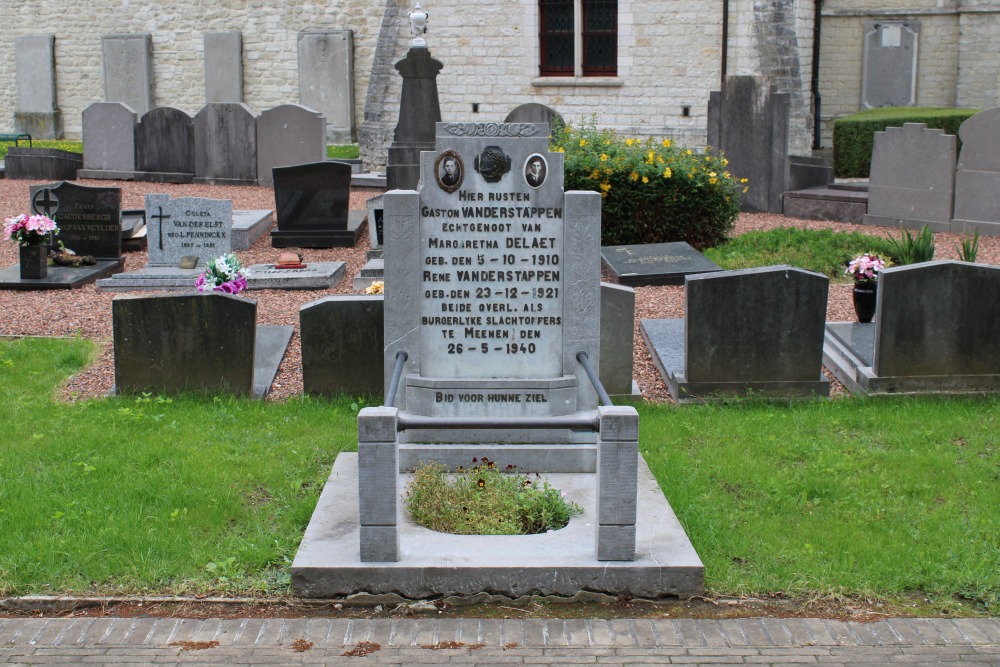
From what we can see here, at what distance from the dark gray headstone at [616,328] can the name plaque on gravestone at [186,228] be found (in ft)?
20.1

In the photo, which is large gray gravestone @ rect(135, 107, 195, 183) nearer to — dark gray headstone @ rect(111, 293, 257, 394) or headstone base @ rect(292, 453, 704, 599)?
dark gray headstone @ rect(111, 293, 257, 394)

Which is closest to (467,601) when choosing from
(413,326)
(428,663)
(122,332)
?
(428,663)

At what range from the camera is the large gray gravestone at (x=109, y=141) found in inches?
854

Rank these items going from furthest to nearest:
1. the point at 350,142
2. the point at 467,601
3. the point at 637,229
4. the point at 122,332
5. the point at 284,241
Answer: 1. the point at 350,142
2. the point at 284,241
3. the point at 637,229
4. the point at 122,332
5. the point at 467,601

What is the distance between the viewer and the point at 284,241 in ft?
49.7

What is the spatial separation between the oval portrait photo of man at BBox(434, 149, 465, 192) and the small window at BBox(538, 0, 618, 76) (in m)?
17.5

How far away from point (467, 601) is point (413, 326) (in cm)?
197

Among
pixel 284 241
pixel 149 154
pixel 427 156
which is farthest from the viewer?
pixel 149 154

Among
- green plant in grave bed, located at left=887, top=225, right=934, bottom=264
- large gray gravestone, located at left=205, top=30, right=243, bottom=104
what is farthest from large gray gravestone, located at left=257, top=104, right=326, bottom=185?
green plant in grave bed, located at left=887, top=225, right=934, bottom=264

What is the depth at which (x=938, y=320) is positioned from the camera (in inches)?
335

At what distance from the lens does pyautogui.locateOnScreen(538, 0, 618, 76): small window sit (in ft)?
77.0

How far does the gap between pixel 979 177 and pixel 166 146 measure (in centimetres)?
1405

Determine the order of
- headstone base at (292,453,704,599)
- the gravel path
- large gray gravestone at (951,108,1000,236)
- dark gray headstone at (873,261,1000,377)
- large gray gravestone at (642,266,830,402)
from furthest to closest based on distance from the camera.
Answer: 1. large gray gravestone at (951,108,1000,236)
2. the gravel path
3. dark gray headstone at (873,261,1000,377)
4. large gray gravestone at (642,266,830,402)
5. headstone base at (292,453,704,599)

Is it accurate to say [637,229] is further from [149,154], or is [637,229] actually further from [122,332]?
[149,154]
